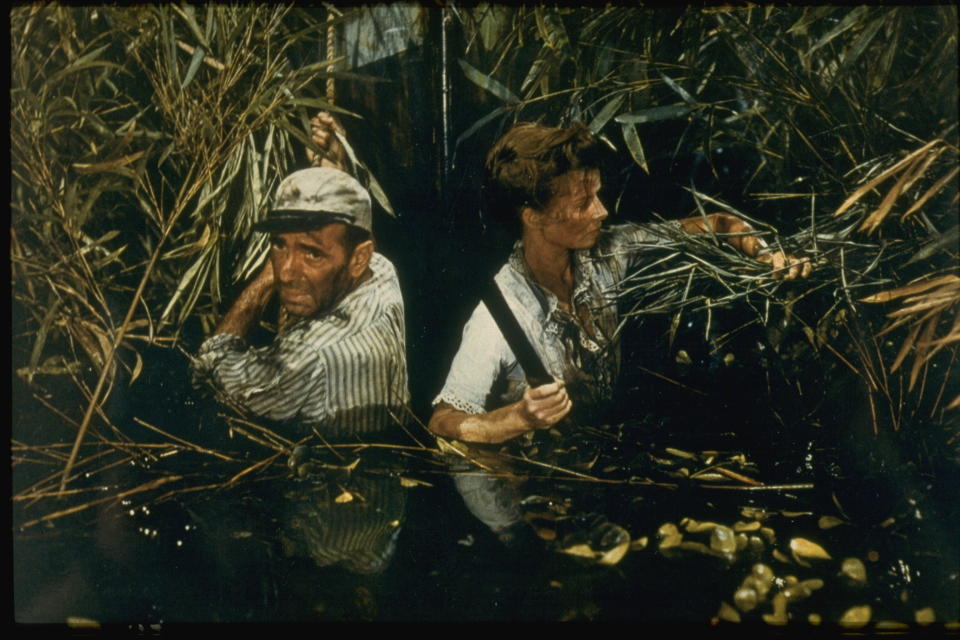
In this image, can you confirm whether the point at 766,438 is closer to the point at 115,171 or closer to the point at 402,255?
the point at 402,255

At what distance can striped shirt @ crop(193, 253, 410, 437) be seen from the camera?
1.47m

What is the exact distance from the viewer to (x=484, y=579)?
1.37 metres

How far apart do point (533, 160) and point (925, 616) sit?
0.92 meters

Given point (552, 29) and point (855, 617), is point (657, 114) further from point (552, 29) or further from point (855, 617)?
point (855, 617)

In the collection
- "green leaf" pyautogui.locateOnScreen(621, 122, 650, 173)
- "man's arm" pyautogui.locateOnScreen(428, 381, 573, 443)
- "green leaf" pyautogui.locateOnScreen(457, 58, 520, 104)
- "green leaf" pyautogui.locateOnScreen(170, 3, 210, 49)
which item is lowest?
"man's arm" pyautogui.locateOnScreen(428, 381, 573, 443)

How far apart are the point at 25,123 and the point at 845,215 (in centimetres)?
133

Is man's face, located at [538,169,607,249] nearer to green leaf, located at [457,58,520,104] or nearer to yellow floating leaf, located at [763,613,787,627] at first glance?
green leaf, located at [457,58,520,104]

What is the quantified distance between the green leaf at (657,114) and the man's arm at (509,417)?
0.44m

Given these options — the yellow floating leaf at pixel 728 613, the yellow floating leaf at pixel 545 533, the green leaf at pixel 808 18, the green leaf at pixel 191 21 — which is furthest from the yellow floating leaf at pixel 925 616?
the green leaf at pixel 191 21

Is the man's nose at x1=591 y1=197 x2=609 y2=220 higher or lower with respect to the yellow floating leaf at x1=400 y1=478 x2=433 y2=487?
higher

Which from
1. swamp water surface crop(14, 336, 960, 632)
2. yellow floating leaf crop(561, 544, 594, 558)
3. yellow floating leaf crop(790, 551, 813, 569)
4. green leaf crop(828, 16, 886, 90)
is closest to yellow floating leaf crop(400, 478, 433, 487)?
swamp water surface crop(14, 336, 960, 632)

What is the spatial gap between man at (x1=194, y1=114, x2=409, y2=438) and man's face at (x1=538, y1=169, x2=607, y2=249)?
273 mm

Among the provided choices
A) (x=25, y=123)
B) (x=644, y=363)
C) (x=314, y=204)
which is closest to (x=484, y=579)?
(x=644, y=363)

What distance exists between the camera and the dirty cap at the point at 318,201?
147 centimetres
